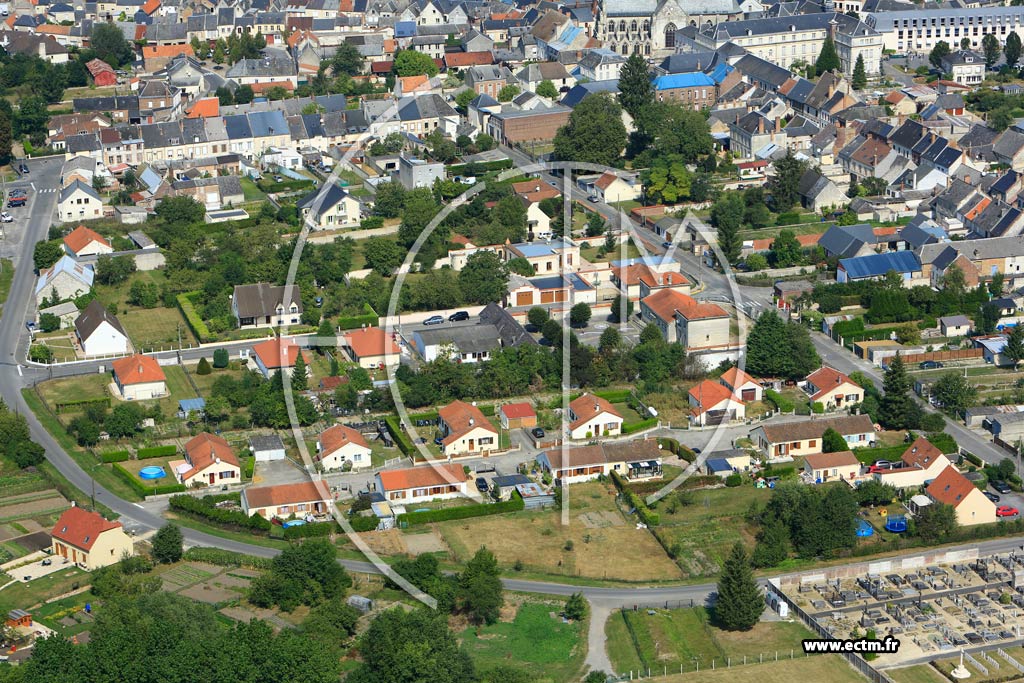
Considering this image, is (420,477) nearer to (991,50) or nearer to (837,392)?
(837,392)

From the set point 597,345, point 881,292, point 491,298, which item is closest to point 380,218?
point 491,298

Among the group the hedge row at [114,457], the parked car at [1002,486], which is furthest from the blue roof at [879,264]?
the hedge row at [114,457]

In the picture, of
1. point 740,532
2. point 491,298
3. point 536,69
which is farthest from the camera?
point 536,69

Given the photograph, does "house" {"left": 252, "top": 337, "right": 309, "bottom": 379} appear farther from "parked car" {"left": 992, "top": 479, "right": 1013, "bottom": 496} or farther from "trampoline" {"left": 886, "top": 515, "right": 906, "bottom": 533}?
"parked car" {"left": 992, "top": 479, "right": 1013, "bottom": 496}

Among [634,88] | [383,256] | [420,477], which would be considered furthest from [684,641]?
[634,88]

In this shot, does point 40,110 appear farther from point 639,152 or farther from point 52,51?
point 639,152

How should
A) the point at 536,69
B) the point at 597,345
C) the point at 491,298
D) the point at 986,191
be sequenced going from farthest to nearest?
the point at 536,69
the point at 986,191
the point at 491,298
the point at 597,345
